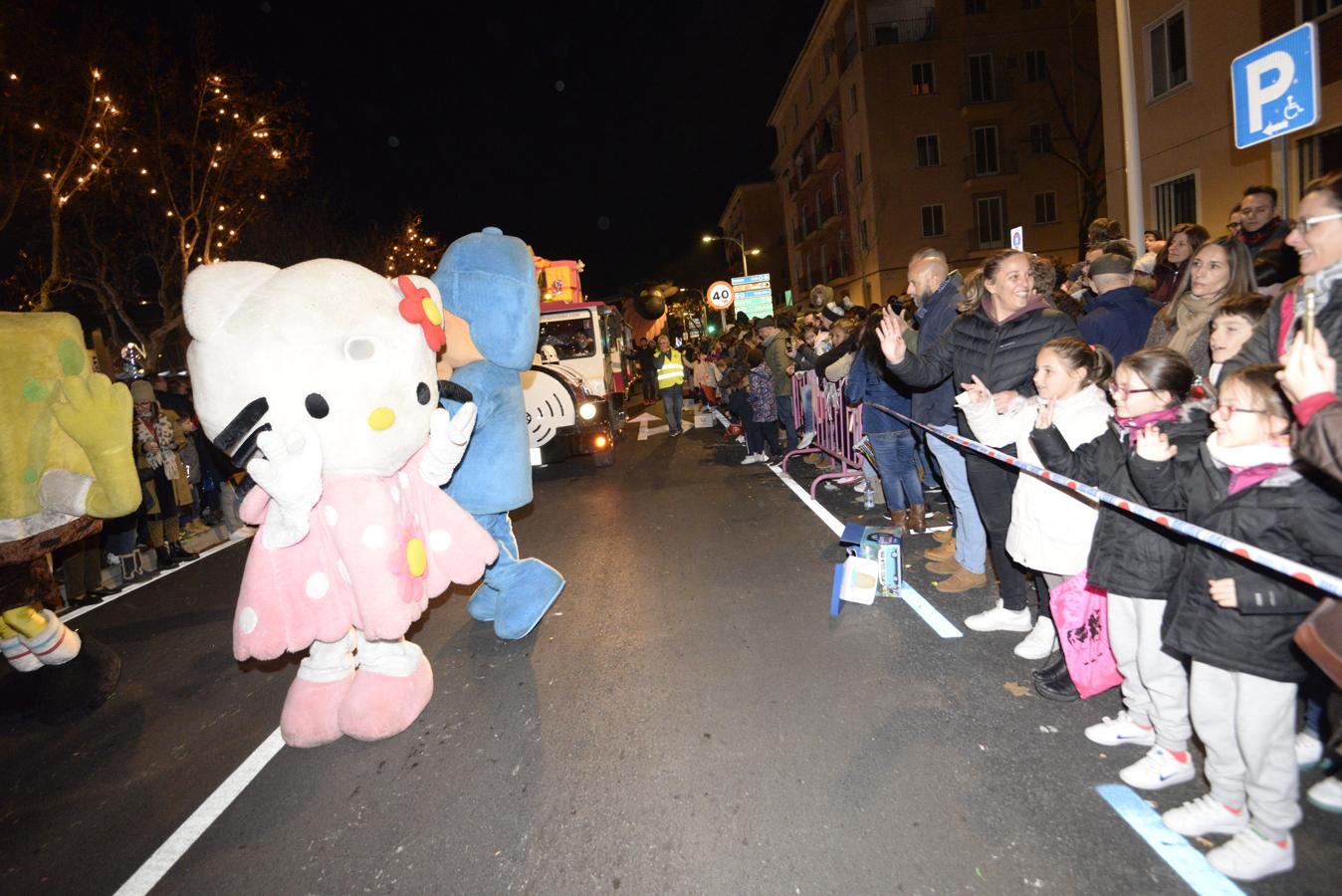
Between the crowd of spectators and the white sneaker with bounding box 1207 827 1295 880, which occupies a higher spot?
the crowd of spectators

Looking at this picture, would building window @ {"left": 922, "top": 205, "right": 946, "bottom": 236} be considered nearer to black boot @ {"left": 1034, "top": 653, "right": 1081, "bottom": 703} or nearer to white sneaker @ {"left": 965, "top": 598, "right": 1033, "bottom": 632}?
white sneaker @ {"left": 965, "top": 598, "right": 1033, "bottom": 632}

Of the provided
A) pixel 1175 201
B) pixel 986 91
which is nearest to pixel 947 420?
pixel 1175 201

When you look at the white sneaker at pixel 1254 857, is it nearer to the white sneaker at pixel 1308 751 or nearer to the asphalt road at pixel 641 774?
the asphalt road at pixel 641 774

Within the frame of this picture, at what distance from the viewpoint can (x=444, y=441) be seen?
144 inches

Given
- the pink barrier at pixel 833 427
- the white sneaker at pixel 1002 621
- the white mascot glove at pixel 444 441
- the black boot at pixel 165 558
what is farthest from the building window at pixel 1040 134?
the black boot at pixel 165 558

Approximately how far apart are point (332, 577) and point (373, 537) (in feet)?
0.97

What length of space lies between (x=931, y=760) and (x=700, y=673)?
134 cm

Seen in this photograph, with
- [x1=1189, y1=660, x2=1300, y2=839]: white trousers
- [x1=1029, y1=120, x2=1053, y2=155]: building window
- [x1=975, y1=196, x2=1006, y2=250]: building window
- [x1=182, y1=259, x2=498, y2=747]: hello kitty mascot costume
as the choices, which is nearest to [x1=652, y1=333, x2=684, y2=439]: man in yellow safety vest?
[x1=182, y1=259, x2=498, y2=747]: hello kitty mascot costume

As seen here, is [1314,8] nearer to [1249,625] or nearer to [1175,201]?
[1175,201]

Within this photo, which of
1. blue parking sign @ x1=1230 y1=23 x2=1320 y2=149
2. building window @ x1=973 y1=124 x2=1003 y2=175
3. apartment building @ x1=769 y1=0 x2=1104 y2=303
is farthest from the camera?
building window @ x1=973 y1=124 x2=1003 y2=175

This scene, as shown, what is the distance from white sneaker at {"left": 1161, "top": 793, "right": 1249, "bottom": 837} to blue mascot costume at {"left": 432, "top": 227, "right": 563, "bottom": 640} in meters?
3.29

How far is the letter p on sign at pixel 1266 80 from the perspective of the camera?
3.91 meters

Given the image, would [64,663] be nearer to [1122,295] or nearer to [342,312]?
[342,312]

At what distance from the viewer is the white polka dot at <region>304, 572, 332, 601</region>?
328 centimetres
